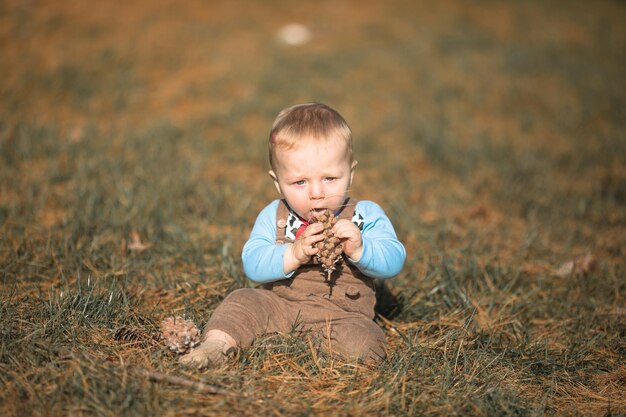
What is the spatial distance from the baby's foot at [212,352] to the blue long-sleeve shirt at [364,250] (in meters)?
0.31

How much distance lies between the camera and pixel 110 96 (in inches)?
261

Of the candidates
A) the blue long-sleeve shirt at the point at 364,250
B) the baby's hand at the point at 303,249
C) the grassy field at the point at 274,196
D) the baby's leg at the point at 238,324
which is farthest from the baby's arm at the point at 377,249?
the baby's leg at the point at 238,324

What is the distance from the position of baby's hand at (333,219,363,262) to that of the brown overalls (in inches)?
6.7

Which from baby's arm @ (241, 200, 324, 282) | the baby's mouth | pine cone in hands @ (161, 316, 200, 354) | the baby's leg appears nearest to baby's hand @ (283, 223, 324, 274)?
baby's arm @ (241, 200, 324, 282)

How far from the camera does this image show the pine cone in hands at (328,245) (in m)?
2.49

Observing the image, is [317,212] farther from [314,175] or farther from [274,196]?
[274,196]

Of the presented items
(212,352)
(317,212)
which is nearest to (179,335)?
(212,352)

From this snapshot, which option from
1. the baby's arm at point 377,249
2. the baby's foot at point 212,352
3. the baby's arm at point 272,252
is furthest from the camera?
the baby's arm at point 377,249

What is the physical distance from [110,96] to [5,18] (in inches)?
115

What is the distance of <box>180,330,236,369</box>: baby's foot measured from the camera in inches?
94.7

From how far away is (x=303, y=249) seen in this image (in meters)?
2.53

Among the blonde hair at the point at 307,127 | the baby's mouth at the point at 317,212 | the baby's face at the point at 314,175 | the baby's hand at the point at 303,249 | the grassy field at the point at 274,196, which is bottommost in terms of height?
the grassy field at the point at 274,196

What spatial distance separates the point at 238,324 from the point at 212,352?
0.19 metres

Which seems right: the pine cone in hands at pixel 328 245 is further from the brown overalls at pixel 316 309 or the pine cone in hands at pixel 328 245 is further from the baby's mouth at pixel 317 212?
the brown overalls at pixel 316 309
